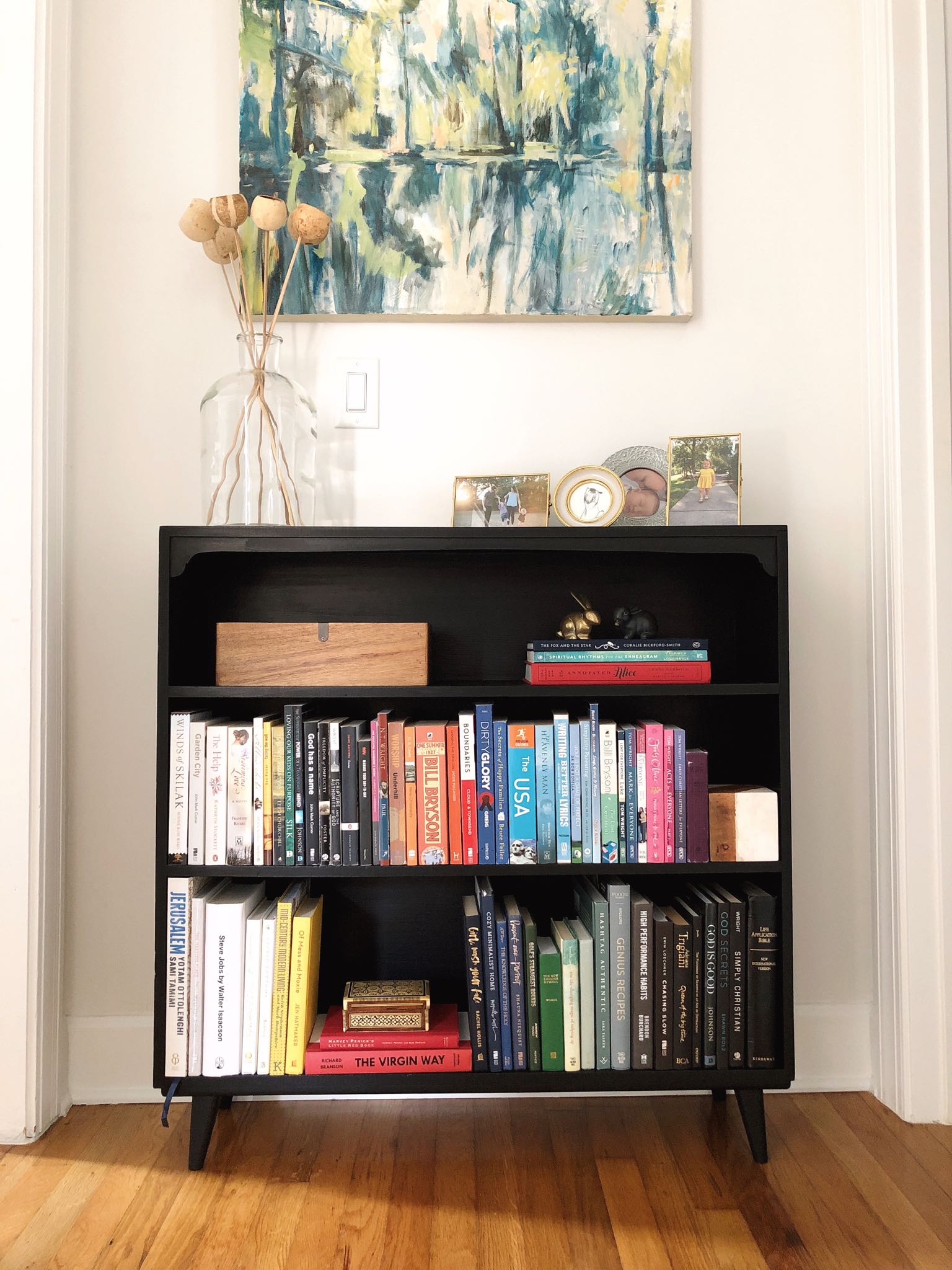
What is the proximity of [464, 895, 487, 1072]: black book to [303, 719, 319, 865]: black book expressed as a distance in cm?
30

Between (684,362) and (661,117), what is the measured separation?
495 millimetres

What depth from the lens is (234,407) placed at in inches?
63.4

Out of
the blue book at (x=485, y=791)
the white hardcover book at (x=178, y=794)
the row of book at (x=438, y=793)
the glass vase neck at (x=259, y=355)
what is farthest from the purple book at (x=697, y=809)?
the glass vase neck at (x=259, y=355)

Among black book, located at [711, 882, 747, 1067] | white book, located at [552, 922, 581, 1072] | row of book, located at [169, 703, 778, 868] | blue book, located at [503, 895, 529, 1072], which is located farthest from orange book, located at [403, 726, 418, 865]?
black book, located at [711, 882, 747, 1067]

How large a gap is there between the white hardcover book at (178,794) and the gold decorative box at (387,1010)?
0.40 metres

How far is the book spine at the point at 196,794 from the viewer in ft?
4.75

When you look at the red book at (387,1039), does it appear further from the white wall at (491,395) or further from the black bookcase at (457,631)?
the white wall at (491,395)

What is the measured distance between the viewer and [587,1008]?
4.81ft

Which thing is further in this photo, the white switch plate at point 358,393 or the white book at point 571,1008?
the white switch plate at point 358,393

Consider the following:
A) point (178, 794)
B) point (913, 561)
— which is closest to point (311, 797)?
point (178, 794)

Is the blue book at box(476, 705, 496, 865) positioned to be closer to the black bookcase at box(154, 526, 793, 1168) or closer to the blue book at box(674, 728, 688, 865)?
the black bookcase at box(154, 526, 793, 1168)

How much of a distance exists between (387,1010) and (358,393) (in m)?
1.19

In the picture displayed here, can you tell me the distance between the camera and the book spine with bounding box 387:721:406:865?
146cm

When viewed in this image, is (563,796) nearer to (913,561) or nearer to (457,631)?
(457,631)
